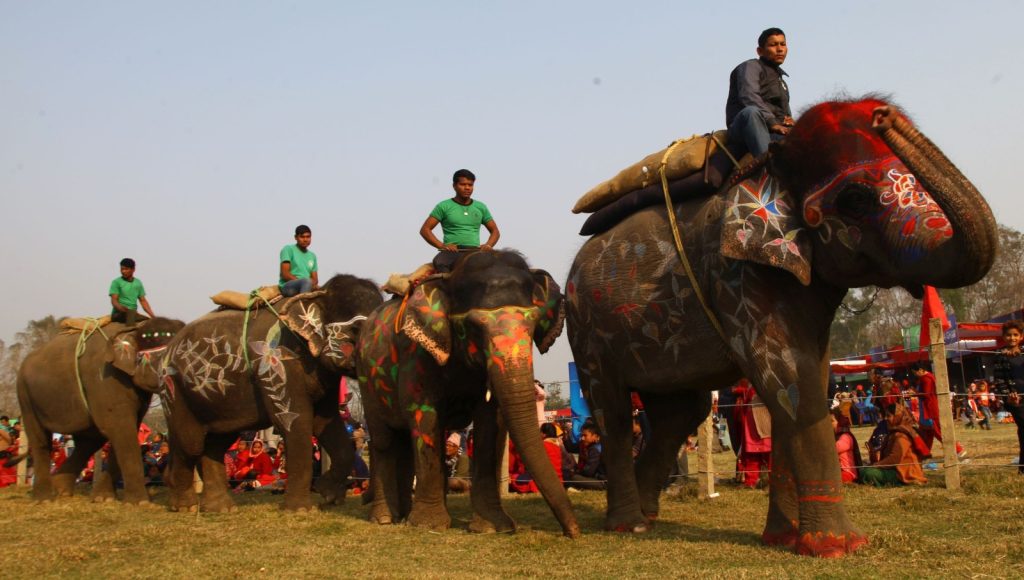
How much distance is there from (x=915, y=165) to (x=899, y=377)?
30.9 m

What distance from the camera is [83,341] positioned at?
1380cm

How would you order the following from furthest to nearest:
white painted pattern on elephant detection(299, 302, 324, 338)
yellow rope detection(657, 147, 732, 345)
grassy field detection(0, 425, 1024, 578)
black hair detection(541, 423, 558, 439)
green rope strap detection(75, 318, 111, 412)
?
1. black hair detection(541, 423, 558, 439)
2. green rope strap detection(75, 318, 111, 412)
3. white painted pattern on elephant detection(299, 302, 324, 338)
4. yellow rope detection(657, 147, 732, 345)
5. grassy field detection(0, 425, 1024, 578)

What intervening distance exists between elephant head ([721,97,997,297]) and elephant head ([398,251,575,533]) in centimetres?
195

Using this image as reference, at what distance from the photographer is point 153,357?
1299 cm

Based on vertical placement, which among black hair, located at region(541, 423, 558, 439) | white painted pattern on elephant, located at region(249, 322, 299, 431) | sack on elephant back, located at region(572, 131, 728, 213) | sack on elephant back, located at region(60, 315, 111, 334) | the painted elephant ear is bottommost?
black hair, located at region(541, 423, 558, 439)

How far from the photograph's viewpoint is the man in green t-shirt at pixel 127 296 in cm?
1426

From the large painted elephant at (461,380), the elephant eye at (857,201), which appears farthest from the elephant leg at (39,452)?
the elephant eye at (857,201)

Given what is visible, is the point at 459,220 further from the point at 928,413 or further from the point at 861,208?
the point at 928,413

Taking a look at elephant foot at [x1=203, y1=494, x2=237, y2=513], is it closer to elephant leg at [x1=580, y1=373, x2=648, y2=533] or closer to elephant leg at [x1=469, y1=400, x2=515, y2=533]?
elephant leg at [x1=469, y1=400, x2=515, y2=533]

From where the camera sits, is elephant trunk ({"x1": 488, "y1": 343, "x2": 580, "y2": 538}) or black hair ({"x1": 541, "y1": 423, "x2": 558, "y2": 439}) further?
black hair ({"x1": 541, "y1": 423, "x2": 558, "y2": 439})

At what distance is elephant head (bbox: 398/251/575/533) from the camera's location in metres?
7.44

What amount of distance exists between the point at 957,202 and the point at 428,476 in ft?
16.1

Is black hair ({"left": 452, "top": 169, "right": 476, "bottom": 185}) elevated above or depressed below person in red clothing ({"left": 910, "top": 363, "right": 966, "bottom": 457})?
above

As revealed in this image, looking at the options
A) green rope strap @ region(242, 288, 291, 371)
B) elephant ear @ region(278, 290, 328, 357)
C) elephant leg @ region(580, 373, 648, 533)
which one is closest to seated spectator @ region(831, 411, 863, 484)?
elephant leg @ region(580, 373, 648, 533)
